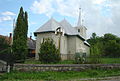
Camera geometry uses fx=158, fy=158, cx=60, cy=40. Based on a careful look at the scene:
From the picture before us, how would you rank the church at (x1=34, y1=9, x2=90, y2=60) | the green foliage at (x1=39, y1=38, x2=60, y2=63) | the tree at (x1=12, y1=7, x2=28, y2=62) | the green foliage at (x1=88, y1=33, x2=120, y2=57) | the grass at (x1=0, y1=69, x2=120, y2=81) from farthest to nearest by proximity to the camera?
the church at (x1=34, y1=9, x2=90, y2=60) → the tree at (x1=12, y1=7, x2=28, y2=62) → the green foliage at (x1=88, y1=33, x2=120, y2=57) → the green foliage at (x1=39, y1=38, x2=60, y2=63) → the grass at (x1=0, y1=69, x2=120, y2=81)

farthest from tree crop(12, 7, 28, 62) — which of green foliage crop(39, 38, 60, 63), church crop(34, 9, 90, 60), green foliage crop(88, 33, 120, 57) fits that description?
green foliage crop(88, 33, 120, 57)

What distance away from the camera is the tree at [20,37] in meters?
22.8

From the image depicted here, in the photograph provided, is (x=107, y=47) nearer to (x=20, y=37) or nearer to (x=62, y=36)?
(x=62, y=36)

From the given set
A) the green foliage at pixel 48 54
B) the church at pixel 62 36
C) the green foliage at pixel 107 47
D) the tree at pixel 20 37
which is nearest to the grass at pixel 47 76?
the green foliage at pixel 48 54

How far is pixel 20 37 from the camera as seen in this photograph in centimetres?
2367

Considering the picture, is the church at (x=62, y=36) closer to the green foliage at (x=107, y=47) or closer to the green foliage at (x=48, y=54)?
the green foliage at (x=107, y=47)

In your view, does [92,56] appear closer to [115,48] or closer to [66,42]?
[66,42]

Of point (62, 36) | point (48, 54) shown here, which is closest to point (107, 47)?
point (62, 36)

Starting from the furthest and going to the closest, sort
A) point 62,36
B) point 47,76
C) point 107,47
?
point 107,47 → point 62,36 → point 47,76

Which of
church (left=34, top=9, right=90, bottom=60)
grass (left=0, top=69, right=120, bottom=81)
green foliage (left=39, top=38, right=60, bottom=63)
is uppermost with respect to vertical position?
church (left=34, top=9, right=90, bottom=60)

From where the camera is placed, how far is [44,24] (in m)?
31.7

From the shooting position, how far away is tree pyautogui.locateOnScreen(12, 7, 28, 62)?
22812 millimetres

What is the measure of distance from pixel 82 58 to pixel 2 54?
9.63 m

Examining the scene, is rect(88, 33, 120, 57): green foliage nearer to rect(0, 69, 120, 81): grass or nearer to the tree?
rect(0, 69, 120, 81): grass
